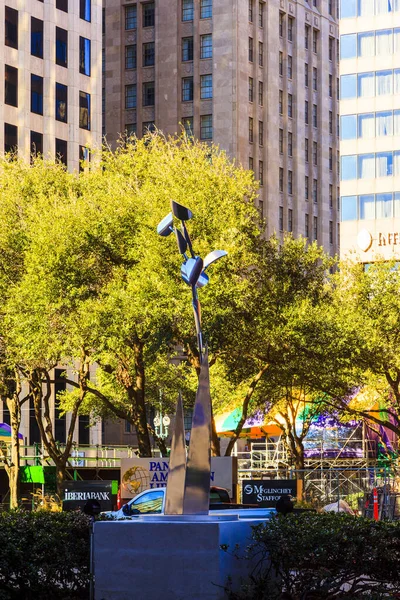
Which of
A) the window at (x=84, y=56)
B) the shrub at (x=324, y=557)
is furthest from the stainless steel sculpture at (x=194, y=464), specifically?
the window at (x=84, y=56)

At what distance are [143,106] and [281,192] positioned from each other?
1561cm

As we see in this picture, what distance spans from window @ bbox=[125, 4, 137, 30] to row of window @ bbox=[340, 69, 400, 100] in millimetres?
48236

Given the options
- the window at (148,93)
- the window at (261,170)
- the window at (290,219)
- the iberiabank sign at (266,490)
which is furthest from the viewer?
the window at (290,219)

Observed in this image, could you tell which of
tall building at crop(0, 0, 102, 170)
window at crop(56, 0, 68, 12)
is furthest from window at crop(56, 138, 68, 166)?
window at crop(56, 0, 68, 12)

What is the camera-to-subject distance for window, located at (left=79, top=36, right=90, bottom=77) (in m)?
85.5

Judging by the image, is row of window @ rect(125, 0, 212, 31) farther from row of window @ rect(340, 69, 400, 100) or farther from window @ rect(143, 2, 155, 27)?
row of window @ rect(340, 69, 400, 100)

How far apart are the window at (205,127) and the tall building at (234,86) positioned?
0.30 feet

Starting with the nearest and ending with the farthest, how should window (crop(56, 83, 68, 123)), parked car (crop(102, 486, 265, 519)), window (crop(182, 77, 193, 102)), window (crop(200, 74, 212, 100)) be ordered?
1. parked car (crop(102, 486, 265, 519))
2. window (crop(56, 83, 68, 123))
3. window (crop(200, 74, 212, 100))
4. window (crop(182, 77, 193, 102))

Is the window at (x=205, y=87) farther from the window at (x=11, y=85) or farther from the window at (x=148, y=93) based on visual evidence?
the window at (x=11, y=85)

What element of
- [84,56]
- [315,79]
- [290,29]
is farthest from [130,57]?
[84,56]

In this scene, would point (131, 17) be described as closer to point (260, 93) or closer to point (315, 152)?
point (260, 93)

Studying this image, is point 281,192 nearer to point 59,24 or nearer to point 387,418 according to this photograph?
point 59,24

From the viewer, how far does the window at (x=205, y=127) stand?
359 feet

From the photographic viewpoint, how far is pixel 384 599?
48.4 ft
